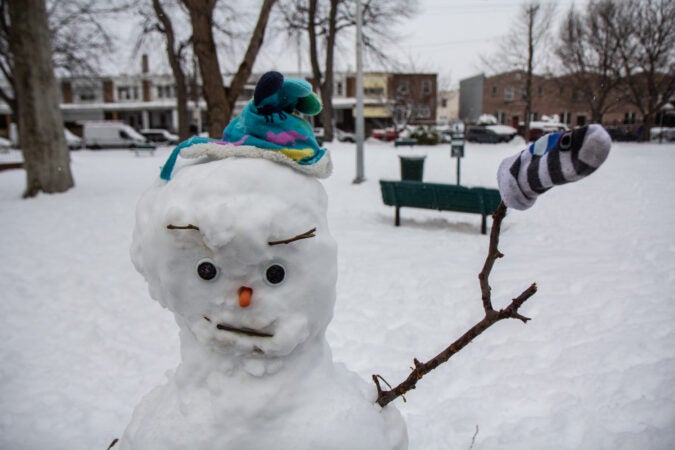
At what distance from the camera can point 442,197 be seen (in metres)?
7.37

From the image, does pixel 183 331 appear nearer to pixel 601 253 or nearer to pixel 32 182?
pixel 601 253

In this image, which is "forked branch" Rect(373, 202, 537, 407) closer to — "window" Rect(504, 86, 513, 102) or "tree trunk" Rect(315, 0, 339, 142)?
"tree trunk" Rect(315, 0, 339, 142)

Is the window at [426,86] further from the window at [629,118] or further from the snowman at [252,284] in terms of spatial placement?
the snowman at [252,284]

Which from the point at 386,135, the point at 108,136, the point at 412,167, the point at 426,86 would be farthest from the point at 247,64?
the point at 426,86

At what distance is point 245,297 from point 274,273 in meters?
0.12

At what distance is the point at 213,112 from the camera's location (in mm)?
8750

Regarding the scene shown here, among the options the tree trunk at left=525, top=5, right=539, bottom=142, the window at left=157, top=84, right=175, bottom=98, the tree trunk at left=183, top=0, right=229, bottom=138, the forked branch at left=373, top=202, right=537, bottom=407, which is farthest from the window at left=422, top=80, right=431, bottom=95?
the forked branch at left=373, top=202, right=537, bottom=407

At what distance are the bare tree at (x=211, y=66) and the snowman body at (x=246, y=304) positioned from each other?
292 inches

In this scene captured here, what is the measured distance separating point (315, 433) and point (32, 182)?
10.6 meters

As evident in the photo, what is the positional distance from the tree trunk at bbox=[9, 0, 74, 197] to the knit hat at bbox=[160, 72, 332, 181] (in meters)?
9.75

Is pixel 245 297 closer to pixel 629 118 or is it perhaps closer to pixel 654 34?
pixel 654 34

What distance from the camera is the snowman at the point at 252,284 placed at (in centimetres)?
148

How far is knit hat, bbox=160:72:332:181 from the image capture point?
163 centimetres

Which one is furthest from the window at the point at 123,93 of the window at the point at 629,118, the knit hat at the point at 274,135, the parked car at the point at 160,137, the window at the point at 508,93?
the knit hat at the point at 274,135
